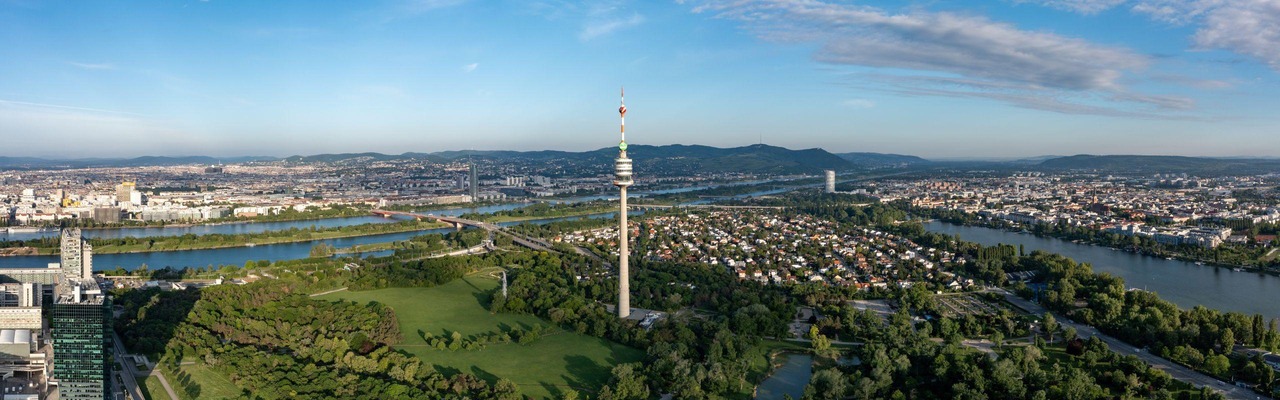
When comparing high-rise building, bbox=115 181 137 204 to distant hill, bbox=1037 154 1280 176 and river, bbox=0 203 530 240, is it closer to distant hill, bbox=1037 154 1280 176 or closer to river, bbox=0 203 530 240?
river, bbox=0 203 530 240

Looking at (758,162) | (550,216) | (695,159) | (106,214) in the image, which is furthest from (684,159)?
(106,214)

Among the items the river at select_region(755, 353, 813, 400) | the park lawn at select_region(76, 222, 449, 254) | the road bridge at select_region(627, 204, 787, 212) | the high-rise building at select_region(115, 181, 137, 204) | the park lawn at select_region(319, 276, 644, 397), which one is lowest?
the river at select_region(755, 353, 813, 400)

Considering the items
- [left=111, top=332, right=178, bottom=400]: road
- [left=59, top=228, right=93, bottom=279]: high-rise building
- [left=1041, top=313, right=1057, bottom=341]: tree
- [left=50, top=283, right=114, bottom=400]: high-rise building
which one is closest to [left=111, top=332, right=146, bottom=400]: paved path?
[left=111, top=332, right=178, bottom=400]: road

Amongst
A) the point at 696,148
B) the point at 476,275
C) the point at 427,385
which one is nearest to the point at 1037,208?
the point at 476,275

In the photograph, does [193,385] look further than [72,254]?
No

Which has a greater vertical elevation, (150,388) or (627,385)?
(627,385)

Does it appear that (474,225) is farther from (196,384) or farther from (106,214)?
(196,384)
